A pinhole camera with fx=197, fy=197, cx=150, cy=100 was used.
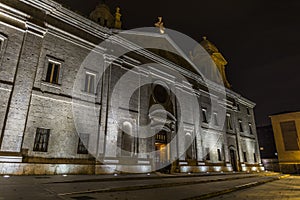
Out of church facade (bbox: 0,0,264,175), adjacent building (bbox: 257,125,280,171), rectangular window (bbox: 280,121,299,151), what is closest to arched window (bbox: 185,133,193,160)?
church facade (bbox: 0,0,264,175)

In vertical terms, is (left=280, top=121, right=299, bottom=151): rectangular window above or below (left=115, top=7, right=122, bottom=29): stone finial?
below

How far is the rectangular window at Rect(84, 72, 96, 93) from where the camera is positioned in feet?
44.2

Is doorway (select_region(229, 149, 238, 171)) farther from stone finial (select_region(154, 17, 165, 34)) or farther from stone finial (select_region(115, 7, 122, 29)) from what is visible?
stone finial (select_region(115, 7, 122, 29))

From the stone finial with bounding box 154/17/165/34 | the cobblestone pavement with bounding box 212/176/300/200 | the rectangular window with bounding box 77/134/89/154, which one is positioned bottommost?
the cobblestone pavement with bounding box 212/176/300/200

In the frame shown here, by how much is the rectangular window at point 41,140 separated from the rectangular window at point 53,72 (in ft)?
9.97

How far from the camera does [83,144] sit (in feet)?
40.0

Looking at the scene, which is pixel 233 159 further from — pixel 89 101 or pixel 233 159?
pixel 89 101

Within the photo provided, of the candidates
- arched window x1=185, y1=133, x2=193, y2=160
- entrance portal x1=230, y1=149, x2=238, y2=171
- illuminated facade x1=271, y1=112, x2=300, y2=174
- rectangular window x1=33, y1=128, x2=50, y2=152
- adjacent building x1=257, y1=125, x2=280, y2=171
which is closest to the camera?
rectangular window x1=33, y1=128, x2=50, y2=152

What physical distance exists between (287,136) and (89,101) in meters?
35.6

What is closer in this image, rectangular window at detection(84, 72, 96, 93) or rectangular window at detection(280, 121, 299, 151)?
rectangular window at detection(84, 72, 96, 93)

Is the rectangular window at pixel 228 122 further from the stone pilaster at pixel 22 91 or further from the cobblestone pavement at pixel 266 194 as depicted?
the stone pilaster at pixel 22 91

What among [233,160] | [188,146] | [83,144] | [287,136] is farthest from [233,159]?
[83,144]

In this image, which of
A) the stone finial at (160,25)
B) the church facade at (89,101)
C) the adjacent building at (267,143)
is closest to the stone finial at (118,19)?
the church facade at (89,101)

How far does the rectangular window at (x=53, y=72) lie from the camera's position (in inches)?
472
